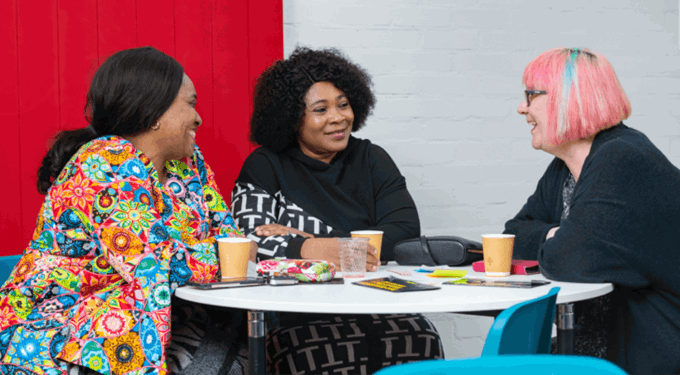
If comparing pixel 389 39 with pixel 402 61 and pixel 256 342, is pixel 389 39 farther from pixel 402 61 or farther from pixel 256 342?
pixel 256 342

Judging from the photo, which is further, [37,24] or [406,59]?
[406,59]

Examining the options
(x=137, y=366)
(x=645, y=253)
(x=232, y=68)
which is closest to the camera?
(x=137, y=366)

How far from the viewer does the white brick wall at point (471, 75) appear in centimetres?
264

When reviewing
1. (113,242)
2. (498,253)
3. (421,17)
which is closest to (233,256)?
(113,242)

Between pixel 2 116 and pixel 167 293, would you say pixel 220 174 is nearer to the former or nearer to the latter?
pixel 2 116

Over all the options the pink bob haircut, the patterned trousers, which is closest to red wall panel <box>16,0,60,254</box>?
the patterned trousers

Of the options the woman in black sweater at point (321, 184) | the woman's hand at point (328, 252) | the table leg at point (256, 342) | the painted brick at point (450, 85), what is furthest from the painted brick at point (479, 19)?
the table leg at point (256, 342)

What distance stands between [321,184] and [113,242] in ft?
3.24

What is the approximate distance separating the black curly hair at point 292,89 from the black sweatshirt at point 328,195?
0.08 meters

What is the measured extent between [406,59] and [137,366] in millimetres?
1824

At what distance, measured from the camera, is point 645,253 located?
1391 millimetres

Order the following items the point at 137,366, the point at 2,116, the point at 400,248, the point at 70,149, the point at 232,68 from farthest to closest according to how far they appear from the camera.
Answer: the point at 232,68, the point at 2,116, the point at 400,248, the point at 70,149, the point at 137,366

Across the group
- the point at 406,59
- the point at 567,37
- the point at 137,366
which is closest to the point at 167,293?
the point at 137,366

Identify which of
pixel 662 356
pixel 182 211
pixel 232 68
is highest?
pixel 232 68
